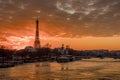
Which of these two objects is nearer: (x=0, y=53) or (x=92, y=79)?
(x=92, y=79)

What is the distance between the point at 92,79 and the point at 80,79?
2.63m

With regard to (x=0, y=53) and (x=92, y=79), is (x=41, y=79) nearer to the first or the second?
(x=92, y=79)

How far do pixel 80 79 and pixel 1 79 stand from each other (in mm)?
17184

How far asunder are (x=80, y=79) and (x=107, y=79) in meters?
6.02

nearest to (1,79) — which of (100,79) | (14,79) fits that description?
(14,79)

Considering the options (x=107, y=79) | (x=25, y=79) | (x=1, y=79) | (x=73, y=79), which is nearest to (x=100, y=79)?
(x=107, y=79)

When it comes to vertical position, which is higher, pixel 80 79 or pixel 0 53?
pixel 0 53

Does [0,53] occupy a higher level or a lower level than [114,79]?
higher

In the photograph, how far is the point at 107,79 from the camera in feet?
206

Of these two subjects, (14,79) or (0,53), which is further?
(0,53)

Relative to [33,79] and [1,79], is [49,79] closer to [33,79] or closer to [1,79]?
[33,79]

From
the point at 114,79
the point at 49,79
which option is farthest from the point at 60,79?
the point at 114,79

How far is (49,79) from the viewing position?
62.5 m

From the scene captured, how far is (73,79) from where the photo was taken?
62750 mm
